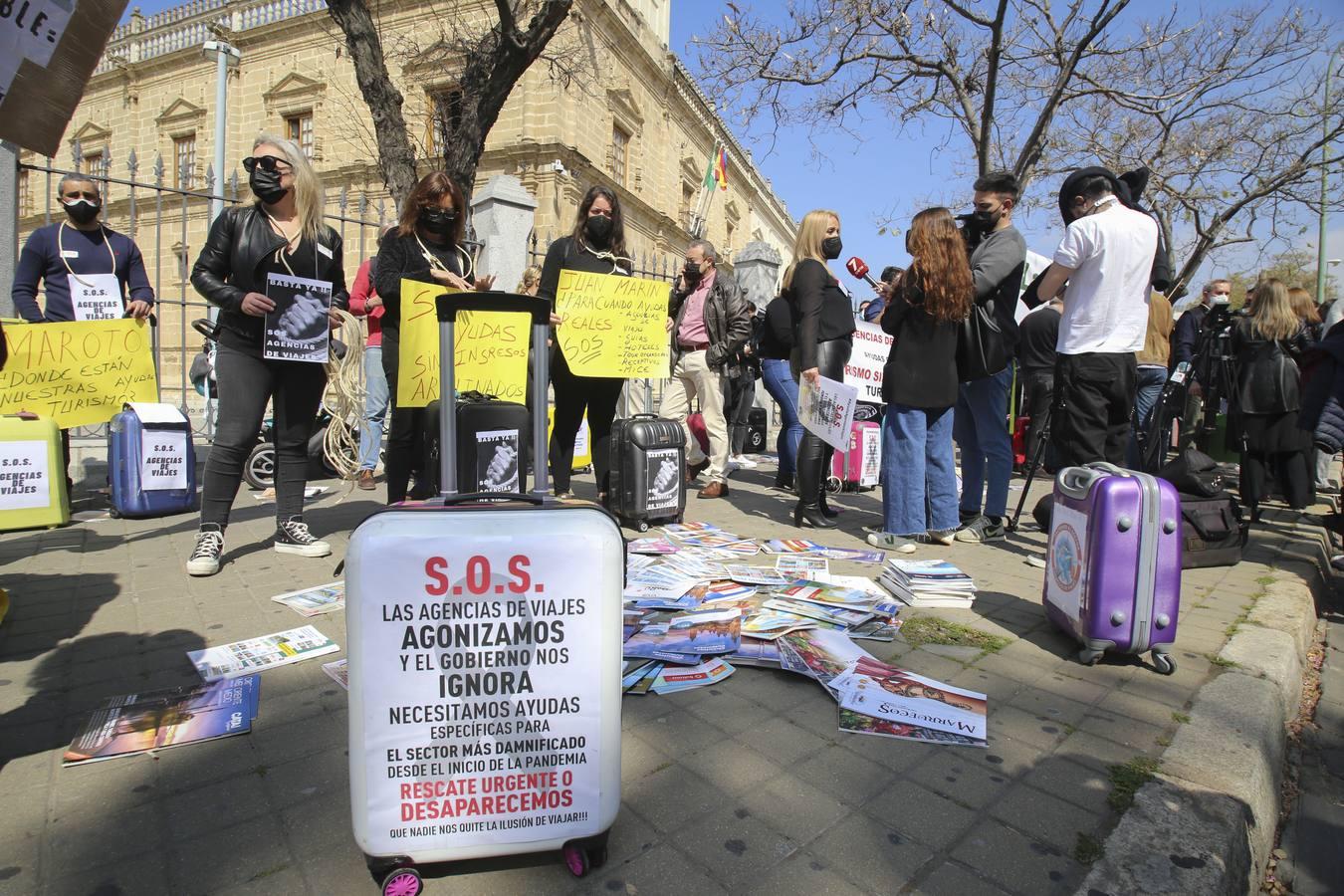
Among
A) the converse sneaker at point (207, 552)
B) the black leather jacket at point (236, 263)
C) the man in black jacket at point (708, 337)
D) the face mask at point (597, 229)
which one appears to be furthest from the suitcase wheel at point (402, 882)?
the man in black jacket at point (708, 337)

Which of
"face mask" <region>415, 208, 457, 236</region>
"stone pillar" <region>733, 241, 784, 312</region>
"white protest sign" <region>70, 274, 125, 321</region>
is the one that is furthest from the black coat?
"stone pillar" <region>733, 241, 784, 312</region>

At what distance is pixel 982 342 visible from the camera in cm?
442

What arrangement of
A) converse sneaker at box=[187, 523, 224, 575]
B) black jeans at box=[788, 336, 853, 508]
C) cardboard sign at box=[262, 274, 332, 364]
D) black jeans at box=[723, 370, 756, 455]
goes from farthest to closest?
Result: black jeans at box=[723, 370, 756, 455] → black jeans at box=[788, 336, 853, 508] → cardboard sign at box=[262, 274, 332, 364] → converse sneaker at box=[187, 523, 224, 575]

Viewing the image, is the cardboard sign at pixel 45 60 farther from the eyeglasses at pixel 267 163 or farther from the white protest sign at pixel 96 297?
the white protest sign at pixel 96 297

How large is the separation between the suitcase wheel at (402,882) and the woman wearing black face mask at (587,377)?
11.2 feet

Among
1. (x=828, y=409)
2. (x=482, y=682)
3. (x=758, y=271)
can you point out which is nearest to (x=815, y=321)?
(x=828, y=409)

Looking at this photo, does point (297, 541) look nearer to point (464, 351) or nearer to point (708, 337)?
point (464, 351)

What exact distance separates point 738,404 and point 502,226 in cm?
345

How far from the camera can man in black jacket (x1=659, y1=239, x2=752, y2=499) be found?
5836mm

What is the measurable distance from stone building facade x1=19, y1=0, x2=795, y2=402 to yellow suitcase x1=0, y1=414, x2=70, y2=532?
642 inches

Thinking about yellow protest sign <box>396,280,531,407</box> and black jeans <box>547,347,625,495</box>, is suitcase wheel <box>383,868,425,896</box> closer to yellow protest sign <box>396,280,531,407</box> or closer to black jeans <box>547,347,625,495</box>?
yellow protest sign <box>396,280,531,407</box>

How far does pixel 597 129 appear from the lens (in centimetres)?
2548

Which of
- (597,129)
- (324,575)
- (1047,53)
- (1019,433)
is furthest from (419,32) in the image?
(324,575)

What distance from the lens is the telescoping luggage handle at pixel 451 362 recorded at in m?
1.92
